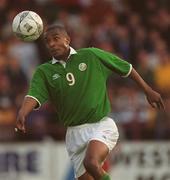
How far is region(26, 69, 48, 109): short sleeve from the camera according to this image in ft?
36.9

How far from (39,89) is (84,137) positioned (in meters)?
0.77

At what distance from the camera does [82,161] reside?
37.4 feet

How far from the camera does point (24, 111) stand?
35.5ft

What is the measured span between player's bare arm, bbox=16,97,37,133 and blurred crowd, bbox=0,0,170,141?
206 inches

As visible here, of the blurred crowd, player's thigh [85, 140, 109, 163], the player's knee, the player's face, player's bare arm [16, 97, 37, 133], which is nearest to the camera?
player's bare arm [16, 97, 37, 133]

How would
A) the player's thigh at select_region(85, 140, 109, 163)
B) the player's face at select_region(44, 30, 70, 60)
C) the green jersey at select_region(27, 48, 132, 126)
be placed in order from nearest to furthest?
the player's thigh at select_region(85, 140, 109, 163), the player's face at select_region(44, 30, 70, 60), the green jersey at select_region(27, 48, 132, 126)

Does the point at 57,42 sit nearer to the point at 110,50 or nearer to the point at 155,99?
the point at 155,99

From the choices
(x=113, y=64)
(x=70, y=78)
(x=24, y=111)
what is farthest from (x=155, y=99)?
(x=24, y=111)

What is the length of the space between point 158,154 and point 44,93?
19.2ft

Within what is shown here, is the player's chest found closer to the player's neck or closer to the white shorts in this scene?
the player's neck

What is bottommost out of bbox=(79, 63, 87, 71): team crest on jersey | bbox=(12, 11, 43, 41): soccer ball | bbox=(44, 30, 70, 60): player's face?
bbox=(79, 63, 87, 71): team crest on jersey

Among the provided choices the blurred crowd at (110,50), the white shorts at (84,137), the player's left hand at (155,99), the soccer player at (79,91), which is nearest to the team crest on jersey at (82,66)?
the soccer player at (79,91)

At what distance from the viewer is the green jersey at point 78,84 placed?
37.2 feet

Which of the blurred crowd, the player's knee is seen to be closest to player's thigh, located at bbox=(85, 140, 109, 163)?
the player's knee
